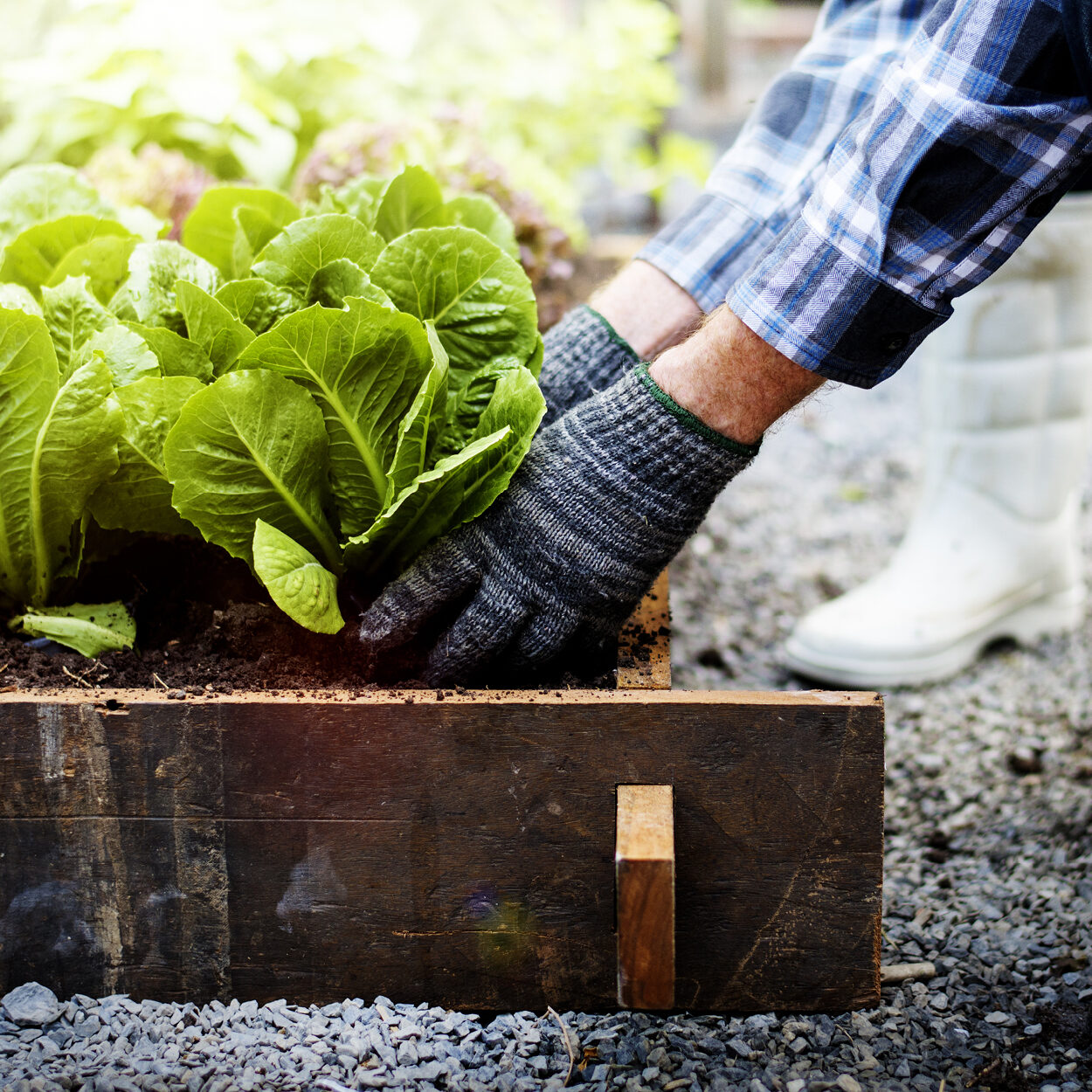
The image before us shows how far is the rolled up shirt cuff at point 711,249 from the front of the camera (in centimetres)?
135

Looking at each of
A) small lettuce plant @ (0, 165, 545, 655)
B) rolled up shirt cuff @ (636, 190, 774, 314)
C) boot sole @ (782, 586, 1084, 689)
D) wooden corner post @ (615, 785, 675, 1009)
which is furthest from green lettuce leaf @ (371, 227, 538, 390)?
boot sole @ (782, 586, 1084, 689)

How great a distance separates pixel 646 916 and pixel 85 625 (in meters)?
0.69

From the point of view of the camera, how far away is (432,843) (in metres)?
0.96

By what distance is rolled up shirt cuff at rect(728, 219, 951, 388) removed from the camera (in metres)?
0.95

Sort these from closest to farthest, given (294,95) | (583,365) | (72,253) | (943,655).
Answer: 1. (72,253)
2. (583,365)
3. (943,655)
4. (294,95)

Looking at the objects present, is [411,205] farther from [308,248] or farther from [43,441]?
[43,441]

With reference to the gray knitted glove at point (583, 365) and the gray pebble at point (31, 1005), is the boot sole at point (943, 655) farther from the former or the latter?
the gray pebble at point (31, 1005)

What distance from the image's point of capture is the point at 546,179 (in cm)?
288

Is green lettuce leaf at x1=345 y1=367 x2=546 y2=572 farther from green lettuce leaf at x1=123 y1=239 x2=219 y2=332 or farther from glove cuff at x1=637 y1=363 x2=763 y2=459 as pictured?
green lettuce leaf at x1=123 y1=239 x2=219 y2=332

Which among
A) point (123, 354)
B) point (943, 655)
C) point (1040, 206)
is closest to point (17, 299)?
point (123, 354)

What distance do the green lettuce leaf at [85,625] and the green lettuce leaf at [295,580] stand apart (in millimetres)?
247

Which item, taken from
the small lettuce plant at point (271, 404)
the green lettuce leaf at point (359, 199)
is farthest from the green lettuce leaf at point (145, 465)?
the green lettuce leaf at point (359, 199)

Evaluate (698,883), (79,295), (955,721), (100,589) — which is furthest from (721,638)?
(79,295)

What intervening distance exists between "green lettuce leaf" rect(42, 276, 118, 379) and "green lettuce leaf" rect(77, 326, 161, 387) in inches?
3.1
